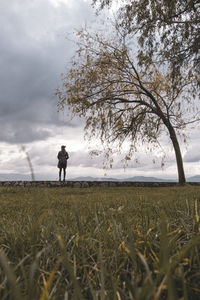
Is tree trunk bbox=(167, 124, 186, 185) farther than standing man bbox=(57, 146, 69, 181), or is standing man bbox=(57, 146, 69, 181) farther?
tree trunk bbox=(167, 124, 186, 185)

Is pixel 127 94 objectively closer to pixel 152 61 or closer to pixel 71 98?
pixel 71 98

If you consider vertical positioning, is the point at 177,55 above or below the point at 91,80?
below

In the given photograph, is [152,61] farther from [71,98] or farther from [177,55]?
[71,98]

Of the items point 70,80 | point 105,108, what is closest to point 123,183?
point 105,108

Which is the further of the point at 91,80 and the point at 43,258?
the point at 91,80

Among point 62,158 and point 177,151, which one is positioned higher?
point 177,151

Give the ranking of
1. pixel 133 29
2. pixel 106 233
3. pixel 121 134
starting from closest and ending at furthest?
1. pixel 106 233
2. pixel 133 29
3. pixel 121 134

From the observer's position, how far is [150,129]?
1886 centimetres

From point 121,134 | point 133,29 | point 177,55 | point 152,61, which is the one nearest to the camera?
point 177,55

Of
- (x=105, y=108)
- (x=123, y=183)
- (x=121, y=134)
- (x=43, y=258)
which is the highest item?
(x=105, y=108)

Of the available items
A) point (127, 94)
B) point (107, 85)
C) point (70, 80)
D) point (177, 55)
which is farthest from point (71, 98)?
point (177, 55)

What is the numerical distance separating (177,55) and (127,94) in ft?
28.8

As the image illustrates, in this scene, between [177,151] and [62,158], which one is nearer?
[62,158]

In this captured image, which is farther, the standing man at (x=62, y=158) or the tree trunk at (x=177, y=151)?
the tree trunk at (x=177, y=151)
